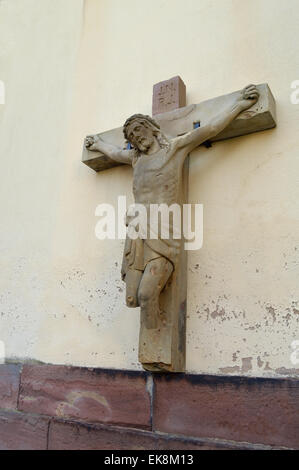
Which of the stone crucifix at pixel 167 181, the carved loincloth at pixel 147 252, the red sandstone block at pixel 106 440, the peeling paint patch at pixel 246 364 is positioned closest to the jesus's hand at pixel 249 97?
the stone crucifix at pixel 167 181

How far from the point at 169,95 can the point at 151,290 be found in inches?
54.2

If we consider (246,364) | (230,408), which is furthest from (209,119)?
(230,408)

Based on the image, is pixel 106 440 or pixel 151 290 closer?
pixel 151 290

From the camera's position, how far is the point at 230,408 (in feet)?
6.78

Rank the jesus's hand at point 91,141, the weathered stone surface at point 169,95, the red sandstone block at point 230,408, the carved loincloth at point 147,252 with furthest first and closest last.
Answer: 1. the jesus's hand at point 91,141
2. the weathered stone surface at point 169,95
3. the carved loincloth at point 147,252
4. the red sandstone block at point 230,408

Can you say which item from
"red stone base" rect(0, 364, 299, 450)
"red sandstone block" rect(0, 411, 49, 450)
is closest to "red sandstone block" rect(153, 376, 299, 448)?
"red stone base" rect(0, 364, 299, 450)

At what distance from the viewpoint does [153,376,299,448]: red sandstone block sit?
1.94m

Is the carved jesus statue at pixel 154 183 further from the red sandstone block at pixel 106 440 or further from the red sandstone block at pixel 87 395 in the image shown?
the red sandstone block at pixel 106 440

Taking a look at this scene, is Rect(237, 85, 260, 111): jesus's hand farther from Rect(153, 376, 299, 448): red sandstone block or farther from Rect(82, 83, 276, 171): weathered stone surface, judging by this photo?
Rect(153, 376, 299, 448): red sandstone block

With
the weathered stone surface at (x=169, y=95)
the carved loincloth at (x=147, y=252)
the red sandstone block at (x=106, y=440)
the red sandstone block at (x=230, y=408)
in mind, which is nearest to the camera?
the red sandstone block at (x=230, y=408)

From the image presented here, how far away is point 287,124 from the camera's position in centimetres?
241

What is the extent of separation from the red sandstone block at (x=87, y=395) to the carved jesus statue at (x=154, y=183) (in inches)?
17.7

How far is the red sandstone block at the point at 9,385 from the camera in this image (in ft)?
9.28

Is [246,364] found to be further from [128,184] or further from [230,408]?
[128,184]
